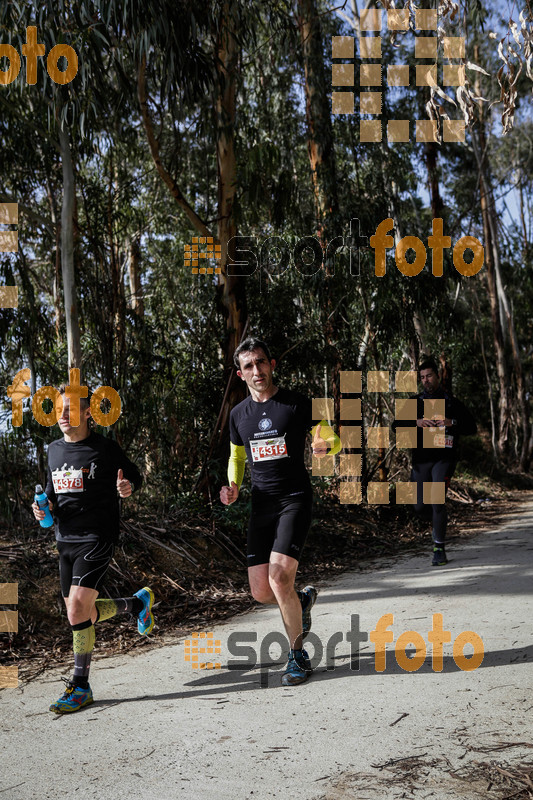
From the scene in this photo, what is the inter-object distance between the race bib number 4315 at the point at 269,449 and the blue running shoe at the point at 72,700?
1666mm

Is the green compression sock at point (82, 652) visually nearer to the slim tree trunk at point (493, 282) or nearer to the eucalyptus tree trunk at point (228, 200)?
the eucalyptus tree trunk at point (228, 200)

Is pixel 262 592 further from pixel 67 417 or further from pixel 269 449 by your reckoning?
pixel 67 417

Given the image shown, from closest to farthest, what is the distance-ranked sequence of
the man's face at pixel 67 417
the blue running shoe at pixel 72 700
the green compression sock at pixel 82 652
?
1. the blue running shoe at pixel 72 700
2. the green compression sock at pixel 82 652
3. the man's face at pixel 67 417

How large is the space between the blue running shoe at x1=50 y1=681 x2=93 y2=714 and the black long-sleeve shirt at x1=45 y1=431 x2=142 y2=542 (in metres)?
0.84

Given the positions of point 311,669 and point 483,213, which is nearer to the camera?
point 311,669

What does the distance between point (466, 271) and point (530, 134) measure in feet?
35.3

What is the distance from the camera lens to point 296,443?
Answer: 505 cm

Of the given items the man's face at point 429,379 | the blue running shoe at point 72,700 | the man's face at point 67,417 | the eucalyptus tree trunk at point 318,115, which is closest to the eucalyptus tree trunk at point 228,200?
the eucalyptus tree trunk at point 318,115

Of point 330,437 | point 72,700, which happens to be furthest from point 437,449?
point 72,700

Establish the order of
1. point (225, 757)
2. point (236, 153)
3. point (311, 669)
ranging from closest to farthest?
1. point (225, 757)
2. point (311, 669)
3. point (236, 153)

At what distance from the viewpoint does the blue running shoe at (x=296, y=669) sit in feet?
15.6

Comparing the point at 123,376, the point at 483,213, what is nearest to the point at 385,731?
the point at 123,376

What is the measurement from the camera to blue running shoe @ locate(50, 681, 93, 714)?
4.48 meters

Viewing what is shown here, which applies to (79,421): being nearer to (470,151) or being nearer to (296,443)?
(296,443)
